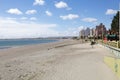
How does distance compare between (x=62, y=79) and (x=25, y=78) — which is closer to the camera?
(x=62, y=79)

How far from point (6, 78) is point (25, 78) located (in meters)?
1.31

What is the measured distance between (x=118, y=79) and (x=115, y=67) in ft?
6.93

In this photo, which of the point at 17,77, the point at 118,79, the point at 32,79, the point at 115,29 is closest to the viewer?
the point at 118,79

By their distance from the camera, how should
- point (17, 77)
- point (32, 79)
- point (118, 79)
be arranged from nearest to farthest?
point (118, 79) → point (32, 79) → point (17, 77)

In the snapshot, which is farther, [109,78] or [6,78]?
[6,78]

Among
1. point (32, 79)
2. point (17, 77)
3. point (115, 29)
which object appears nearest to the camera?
point (32, 79)

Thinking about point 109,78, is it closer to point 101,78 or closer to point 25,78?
point 101,78

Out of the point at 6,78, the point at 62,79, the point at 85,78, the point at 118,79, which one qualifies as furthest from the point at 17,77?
the point at 118,79

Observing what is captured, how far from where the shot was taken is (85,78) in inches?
525

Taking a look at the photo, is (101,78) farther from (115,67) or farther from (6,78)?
(6,78)

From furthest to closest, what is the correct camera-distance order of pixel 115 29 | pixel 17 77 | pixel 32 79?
pixel 115 29 < pixel 17 77 < pixel 32 79

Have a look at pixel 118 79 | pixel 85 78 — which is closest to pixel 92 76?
pixel 85 78

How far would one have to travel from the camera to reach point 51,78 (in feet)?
45.5

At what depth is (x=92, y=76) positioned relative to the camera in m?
13.9
